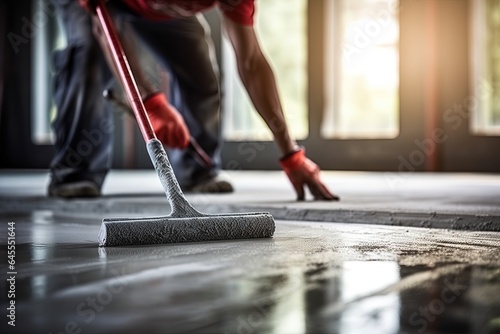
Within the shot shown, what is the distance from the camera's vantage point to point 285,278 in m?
1.42

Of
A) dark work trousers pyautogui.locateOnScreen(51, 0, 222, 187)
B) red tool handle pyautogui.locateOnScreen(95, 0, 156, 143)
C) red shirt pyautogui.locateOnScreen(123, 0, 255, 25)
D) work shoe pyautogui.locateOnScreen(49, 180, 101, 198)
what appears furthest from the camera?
dark work trousers pyautogui.locateOnScreen(51, 0, 222, 187)

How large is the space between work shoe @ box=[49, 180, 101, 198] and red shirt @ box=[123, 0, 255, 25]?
77 cm

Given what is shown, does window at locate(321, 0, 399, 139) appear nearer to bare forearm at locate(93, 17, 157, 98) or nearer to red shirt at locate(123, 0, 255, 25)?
red shirt at locate(123, 0, 255, 25)

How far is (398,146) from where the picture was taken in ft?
21.0

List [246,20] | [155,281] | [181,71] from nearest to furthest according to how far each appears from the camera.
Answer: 1. [155,281]
2. [246,20]
3. [181,71]

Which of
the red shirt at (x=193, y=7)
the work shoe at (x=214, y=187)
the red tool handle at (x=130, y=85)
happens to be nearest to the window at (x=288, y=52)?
the work shoe at (x=214, y=187)

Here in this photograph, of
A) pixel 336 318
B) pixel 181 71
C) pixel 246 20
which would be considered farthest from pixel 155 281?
pixel 181 71

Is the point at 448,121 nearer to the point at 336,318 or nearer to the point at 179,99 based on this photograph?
the point at 179,99

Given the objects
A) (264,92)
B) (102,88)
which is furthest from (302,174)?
(102,88)

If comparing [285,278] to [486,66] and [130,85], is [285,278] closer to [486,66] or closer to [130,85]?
[130,85]

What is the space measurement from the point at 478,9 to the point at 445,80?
57 cm

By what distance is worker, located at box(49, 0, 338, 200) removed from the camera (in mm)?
2848

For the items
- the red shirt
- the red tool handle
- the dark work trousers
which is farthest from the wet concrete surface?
the dark work trousers

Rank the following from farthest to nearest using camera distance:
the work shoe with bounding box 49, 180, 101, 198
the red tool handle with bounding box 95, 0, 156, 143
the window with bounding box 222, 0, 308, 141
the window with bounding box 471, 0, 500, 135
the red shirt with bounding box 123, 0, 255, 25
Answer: the window with bounding box 222, 0, 308, 141
the window with bounding box 471, 0, 500, 135
the work shoe with bounding box 49, 180, 101, 198
the red shirt with bounding box 123, 0, 255, 25
the red tool handle with bounding box 95, 0, 156, 143
